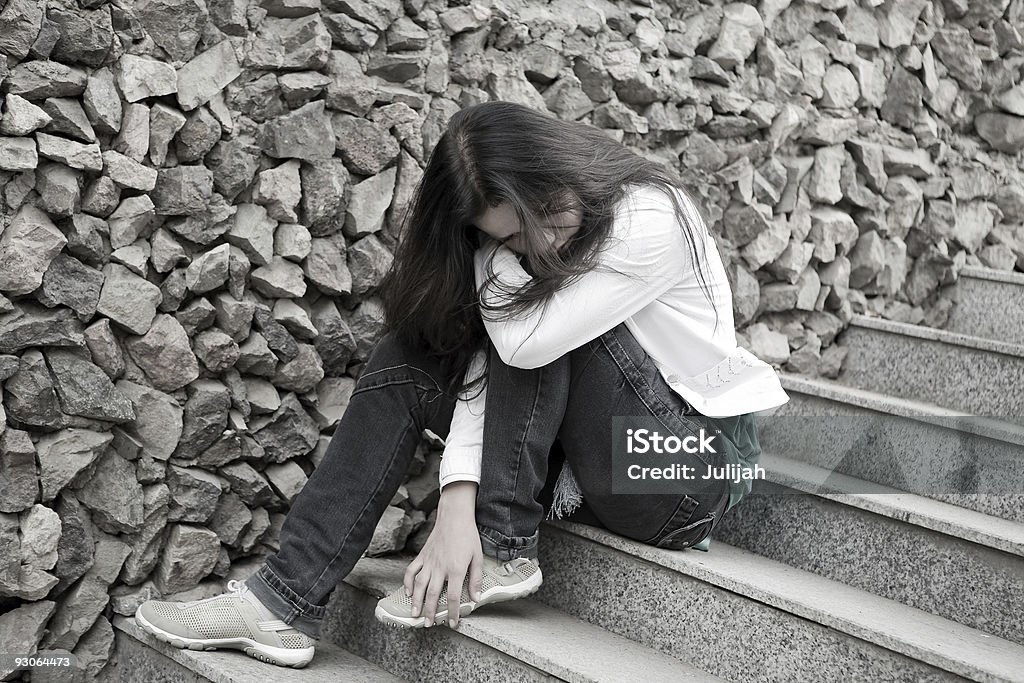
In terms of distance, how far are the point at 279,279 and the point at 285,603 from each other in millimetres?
544

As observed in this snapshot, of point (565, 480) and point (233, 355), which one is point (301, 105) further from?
point (565, 480)

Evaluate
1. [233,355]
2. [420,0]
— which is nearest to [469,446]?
[233,355]

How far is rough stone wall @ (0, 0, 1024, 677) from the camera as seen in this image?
4.93 feet

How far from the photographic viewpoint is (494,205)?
1.44 meters

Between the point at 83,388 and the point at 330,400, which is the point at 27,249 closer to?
the point at 83,388

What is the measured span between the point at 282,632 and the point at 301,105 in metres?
0.87

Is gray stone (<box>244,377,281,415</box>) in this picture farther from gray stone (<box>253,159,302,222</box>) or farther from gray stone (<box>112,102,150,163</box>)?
gray stone (<box>112,102,150,163</box>)

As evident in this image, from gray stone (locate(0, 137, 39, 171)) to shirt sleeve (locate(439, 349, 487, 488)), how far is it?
2.34ft

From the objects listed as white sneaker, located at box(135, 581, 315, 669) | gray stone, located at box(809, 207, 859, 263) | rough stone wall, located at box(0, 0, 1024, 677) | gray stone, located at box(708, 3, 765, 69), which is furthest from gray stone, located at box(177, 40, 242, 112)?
gray stone, located at box(809, 207, 859, 263)

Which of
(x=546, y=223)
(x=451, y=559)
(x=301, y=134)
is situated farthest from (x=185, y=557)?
(x=546, y=223)

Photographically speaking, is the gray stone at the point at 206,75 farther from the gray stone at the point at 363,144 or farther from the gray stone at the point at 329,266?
the gray stone at the point at 329,266

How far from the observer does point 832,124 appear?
228cm

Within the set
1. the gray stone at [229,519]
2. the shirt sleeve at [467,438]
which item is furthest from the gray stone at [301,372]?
the shirt sleeve at [467,438]

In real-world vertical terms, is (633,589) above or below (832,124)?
below
